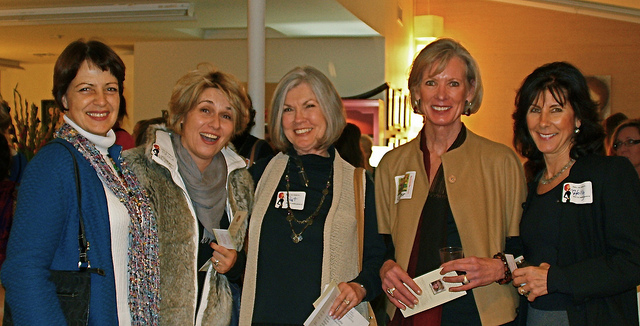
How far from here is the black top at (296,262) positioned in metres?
2.59

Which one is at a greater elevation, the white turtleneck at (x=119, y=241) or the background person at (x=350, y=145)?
the background person at (x=350, y=145)

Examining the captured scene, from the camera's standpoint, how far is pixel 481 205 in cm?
253

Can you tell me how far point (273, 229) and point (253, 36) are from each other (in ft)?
13.2

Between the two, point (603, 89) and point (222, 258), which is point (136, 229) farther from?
point (603, 89)

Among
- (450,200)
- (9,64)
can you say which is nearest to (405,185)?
(450,200)

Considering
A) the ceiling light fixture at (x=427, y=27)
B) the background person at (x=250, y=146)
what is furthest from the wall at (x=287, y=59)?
the background person at (x=250, y=146)

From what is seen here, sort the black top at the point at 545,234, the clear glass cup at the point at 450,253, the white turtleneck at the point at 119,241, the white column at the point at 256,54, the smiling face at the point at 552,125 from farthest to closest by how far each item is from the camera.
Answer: the white column at the point at 256,54, the smiling face at the point at 552,125, the black top at the point at 545,234, the clear glass cup at the point at 450,253, the white turtleneck at the point at 119,241

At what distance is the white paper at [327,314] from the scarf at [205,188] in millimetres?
561

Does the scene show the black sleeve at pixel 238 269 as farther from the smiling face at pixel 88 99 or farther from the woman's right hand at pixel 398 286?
the smiling face at pixel 88 99

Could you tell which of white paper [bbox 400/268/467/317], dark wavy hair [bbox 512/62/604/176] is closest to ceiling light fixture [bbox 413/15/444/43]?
dark wavy hair [bbox 512/62/604/176]

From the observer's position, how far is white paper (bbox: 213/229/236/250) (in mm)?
2420

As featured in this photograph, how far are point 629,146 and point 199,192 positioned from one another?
140 inches

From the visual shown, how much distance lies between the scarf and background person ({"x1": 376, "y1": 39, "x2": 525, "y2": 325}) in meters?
0.72

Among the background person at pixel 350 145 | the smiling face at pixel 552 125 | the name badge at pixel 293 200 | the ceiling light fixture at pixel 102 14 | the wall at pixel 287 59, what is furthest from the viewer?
the wall at pixel 287 59
